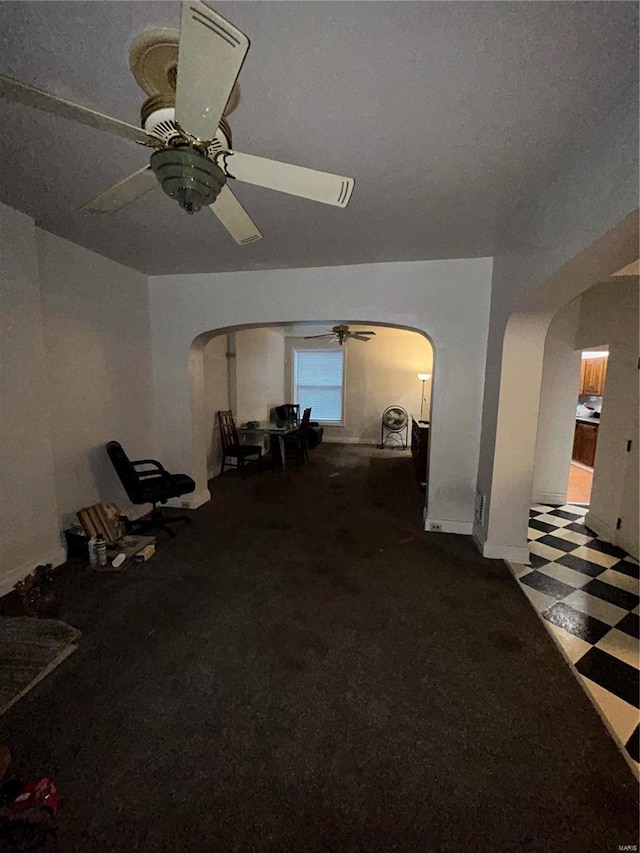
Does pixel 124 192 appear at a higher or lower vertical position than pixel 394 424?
higher

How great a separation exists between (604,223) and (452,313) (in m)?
1.77

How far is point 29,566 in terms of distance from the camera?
2.47m

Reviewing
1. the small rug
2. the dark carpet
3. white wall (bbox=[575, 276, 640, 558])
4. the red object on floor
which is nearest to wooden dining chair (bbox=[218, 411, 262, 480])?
the dark carpet

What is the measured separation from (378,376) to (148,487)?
5760 mm

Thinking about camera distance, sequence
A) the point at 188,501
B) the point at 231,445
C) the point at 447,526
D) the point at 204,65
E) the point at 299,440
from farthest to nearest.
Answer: the point at 299,440
the point at 231,445
the point at 188,501
the point at 447,526
the point at 204,65

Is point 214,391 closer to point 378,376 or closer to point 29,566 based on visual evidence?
point 29,566

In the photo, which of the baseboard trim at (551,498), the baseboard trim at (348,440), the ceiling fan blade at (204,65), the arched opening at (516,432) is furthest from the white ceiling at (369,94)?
the baseboard trim at (348,440)

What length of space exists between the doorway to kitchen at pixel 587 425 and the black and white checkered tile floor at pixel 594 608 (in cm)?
196

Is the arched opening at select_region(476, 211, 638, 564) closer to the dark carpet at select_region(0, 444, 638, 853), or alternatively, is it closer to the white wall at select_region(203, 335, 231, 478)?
the dark carpet at select_region(0, 444, 638, 853)

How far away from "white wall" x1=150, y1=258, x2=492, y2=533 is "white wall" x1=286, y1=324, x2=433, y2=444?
4.37m

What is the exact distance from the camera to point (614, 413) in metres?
3.29

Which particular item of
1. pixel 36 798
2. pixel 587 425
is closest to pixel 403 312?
pixel 36 798

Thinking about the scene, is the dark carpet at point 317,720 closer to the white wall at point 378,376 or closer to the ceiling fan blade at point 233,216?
the ceiling fan blade at point 233,216

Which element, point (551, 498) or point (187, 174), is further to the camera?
point (551, 498)
